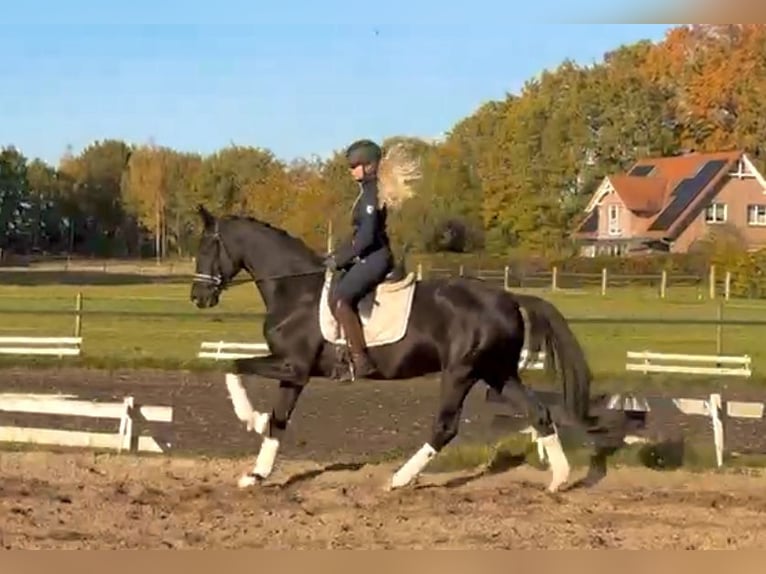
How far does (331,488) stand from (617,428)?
8.23ft

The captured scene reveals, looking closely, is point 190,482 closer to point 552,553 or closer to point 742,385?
point 552,553

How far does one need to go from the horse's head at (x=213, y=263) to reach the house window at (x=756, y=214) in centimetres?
4809

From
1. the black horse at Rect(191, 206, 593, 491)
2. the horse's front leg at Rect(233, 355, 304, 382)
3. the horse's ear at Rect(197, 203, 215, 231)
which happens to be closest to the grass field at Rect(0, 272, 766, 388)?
the horse's ear at Rect(197, 203, 215, 231)

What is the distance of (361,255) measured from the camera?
7645 mm

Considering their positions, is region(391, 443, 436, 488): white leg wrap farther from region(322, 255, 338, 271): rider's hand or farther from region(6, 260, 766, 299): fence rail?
region(6, 260, 766, 299): fence rail

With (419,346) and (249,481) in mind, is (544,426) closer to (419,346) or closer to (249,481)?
(419,346)

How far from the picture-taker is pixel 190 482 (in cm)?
792

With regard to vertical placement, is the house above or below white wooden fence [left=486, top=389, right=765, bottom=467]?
above

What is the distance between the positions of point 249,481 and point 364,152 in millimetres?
2413

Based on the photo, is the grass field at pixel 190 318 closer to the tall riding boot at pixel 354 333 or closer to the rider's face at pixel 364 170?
the tall riding boot at pixel 354 333

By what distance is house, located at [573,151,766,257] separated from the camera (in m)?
49.9

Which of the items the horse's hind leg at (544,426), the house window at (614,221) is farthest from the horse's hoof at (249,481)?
the house window at (614,221)

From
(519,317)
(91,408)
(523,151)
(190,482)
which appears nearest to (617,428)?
(519,317)

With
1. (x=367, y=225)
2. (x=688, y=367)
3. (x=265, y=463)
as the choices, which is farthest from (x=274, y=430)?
(x=688, y=367)
